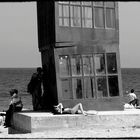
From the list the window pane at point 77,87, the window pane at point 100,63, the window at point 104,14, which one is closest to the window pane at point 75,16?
the window at point 104,14

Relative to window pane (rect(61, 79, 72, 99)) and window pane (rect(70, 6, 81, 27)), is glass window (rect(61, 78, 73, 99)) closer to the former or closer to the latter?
window pane (rect(61, 79, 72, 99))

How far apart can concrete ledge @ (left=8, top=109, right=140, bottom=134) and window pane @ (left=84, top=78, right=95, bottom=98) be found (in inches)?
Answer: 48.2

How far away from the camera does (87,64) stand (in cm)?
1834

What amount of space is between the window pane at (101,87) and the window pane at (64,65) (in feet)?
4.53

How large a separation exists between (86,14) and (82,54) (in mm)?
1590

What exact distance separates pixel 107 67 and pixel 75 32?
6.44 feet

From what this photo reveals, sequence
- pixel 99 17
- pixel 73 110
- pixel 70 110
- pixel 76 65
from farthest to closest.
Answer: pixel 99 17 < pixel 76 65 < pixel 70 110 < pixel 73 110

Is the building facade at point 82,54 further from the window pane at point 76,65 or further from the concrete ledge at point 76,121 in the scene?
the concrete ledge at point 76,121

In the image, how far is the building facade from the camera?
58.4 feet

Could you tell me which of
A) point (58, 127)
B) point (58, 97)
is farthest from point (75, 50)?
point (58, 127)

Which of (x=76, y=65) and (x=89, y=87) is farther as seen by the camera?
(x=89, y=87)

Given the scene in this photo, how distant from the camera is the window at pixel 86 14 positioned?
59.5ft

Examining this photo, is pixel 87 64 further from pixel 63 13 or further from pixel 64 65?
pixel 63 13

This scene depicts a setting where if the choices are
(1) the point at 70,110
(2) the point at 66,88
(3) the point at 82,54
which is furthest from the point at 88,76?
(1) the point at 70,110
